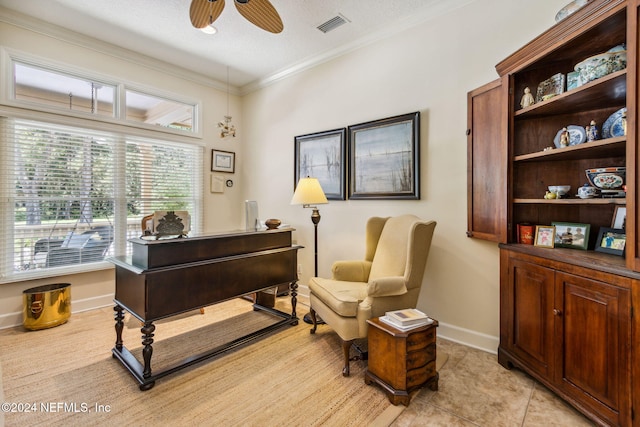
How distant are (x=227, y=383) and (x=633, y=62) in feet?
9.32

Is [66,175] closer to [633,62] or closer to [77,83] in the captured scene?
[77,83]

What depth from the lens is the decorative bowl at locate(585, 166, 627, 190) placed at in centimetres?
165

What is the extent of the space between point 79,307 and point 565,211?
15.6 ft

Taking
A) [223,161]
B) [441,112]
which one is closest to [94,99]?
[223,161]

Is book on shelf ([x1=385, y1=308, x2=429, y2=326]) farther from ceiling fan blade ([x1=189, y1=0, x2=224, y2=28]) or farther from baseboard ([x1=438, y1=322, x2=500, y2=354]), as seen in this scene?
ceiling fan blade ([x1=189, y1=0, x2=224, y2=28])

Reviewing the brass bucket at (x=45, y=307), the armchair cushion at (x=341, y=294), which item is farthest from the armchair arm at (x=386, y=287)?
the brass bucket at (x=45, y=307)

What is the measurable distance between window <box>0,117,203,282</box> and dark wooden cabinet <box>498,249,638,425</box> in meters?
4.03

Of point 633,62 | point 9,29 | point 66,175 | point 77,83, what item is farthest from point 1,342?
point 633,62

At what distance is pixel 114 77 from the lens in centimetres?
344

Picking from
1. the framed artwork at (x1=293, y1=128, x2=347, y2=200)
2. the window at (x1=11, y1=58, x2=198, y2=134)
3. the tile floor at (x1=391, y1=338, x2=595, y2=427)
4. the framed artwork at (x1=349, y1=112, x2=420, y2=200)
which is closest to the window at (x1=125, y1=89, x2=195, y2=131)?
the window at (x1=11, y1=58, x2=198, y2=134)

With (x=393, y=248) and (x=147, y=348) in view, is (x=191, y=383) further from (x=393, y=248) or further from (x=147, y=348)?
(x=393, y=248)

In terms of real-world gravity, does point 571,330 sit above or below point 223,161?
below

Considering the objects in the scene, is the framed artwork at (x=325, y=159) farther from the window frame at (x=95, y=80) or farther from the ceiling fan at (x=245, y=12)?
the window frame at (x=95, y=80)

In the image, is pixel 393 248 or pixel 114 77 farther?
pixel 114 77
